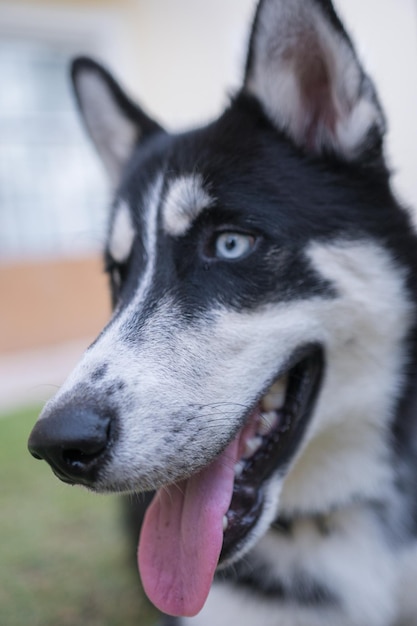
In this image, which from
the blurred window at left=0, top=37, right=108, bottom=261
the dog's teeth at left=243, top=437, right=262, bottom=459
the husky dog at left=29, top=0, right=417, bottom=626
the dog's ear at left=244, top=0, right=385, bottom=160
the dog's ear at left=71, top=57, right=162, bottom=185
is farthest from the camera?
the blurred window at left=0, top=37, right=108, bottom=261

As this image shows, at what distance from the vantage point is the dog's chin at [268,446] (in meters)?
1.41

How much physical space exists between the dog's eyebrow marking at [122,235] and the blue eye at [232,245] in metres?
0.27

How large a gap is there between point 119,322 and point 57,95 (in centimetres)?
716

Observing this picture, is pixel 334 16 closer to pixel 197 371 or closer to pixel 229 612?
pixel 197 371

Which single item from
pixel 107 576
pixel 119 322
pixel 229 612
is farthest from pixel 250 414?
pixel 107 576

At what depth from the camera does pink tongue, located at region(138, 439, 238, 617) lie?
1.36 meters

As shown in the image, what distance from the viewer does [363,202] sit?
165 centimetres

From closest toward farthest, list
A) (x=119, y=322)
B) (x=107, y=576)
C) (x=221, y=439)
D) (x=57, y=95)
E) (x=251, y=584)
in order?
(x=221, y=439) → (x=119, y=322) → (x=251, y=584) → (x=107, y=576) → (x=57, y=95)

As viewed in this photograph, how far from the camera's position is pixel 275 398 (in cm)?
Result: 155

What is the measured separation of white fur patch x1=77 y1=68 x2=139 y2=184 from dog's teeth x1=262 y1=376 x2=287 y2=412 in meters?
1.02

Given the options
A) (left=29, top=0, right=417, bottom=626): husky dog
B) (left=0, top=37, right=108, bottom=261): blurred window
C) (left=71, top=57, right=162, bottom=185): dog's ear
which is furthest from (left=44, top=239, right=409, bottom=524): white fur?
(left=0, top=37, right=108, bottom=261): blurred window

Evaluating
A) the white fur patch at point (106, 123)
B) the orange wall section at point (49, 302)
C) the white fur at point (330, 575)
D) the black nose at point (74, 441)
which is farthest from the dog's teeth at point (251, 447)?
the orange wall section at point (49, 302)

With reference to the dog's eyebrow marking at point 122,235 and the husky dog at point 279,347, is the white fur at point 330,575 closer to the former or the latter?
the husky dog at point 279,347

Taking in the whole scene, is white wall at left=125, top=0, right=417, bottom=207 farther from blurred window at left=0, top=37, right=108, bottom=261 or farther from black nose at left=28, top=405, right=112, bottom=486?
black nose at left=28, top=405, right=112, bottom=486
